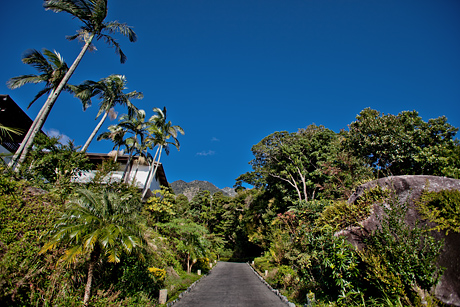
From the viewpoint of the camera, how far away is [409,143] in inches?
567

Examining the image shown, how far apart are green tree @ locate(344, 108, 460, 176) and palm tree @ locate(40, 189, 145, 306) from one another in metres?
14.4

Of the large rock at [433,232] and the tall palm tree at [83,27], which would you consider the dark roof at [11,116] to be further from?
the large rock at [433,232]

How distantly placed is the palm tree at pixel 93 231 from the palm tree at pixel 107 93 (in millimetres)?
10537

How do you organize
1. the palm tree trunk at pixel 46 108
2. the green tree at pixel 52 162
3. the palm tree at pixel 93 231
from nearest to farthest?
the palm tree at pixel 93 231 < the palm tree trunk at pixel 46 108 < the green tree at pixel 52 162

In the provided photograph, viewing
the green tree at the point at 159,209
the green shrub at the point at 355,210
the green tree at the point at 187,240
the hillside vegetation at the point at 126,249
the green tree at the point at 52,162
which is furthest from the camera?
the green tree at the point at 159,209

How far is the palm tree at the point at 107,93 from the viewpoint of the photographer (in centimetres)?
1627

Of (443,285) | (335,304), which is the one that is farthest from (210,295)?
(443,285)

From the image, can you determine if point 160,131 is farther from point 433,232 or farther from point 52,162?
point 433,232

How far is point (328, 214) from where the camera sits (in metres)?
8.64

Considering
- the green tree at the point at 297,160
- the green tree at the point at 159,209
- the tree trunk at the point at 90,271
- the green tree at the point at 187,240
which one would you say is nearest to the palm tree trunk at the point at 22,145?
the tree trunk at the point at 90,271

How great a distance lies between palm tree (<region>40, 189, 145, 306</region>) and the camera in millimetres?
5938

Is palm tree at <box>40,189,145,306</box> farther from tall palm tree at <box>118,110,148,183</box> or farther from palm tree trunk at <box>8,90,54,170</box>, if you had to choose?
tall palm tree at <box>118,110,148,183</box>

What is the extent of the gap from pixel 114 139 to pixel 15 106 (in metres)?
7.46

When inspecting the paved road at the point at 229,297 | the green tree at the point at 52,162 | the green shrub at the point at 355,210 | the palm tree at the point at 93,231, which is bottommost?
the paved road at the point at 229,297
